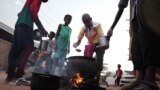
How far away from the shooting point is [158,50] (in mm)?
3260

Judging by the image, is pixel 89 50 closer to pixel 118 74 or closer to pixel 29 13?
pixel 29 13

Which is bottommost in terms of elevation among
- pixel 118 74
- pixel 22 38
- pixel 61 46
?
pixel 118 74

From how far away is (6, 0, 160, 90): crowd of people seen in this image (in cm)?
328

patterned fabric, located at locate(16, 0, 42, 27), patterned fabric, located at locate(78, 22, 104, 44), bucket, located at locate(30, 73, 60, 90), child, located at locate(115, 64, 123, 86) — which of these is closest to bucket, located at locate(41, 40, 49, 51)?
patterned fabric, located at locate(78, 22, 104, 44)

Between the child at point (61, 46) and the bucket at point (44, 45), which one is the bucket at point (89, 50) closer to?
the child at point (61, 46)

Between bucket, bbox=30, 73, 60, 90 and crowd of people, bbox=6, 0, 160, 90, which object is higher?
crowd of people, bbox=6, 0, 160, 90

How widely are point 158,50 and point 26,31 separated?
12.4 feet

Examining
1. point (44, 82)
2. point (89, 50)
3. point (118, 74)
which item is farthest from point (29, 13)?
point (118, 74)

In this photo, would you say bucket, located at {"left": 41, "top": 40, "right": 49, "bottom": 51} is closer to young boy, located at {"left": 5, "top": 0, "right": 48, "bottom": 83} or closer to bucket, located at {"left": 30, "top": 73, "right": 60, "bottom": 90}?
young boy, located at {"left": 5, "top": 0, "right": 48, "bottom": 83}

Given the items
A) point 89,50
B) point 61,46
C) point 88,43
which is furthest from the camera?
point 61,46

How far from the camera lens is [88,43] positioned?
759cm

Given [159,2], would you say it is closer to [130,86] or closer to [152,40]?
[152,40]

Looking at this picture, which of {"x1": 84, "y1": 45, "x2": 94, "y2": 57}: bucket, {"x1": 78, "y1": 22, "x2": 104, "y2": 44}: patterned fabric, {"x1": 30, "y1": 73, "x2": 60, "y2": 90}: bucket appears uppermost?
{"x1": 78, "y1": 22, "x2": 104, "y2": 44}: patterned fabric

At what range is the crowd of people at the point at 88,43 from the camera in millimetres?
3277
